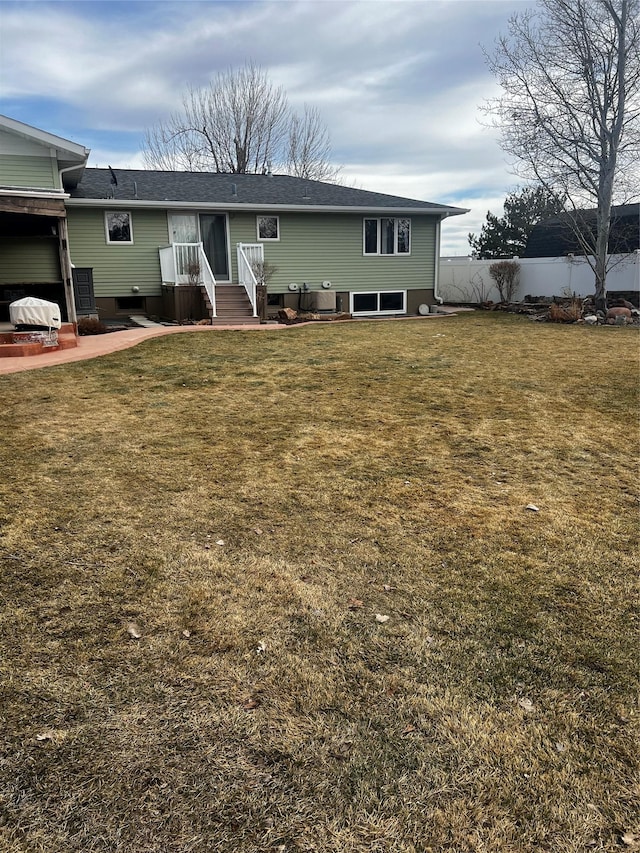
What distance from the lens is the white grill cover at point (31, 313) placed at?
913 cm

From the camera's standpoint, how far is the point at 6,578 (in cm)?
269

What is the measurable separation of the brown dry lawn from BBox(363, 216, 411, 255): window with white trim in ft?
43.6

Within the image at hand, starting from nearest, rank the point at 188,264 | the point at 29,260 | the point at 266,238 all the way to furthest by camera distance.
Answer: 1. the point at 29,260
2. the point at 188,264
3. the point at 266,238

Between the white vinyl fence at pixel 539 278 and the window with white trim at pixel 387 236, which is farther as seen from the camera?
the window with white trim at pixel 387 236

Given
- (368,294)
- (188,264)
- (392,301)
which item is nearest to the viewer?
(188,264)

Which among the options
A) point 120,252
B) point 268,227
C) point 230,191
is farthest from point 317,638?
point 230,191

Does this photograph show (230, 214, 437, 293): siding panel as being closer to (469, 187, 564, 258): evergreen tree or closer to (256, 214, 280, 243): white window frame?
(256, 214, 280, 243): white window frame

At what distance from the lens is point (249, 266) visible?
14641 mm

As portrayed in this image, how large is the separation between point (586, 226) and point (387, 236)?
571 cm

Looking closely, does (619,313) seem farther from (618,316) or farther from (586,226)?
(586,226)

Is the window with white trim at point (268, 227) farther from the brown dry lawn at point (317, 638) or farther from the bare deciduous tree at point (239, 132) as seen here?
the bare deciduous tree at point (239, 132)

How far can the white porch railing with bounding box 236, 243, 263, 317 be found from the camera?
14.1m

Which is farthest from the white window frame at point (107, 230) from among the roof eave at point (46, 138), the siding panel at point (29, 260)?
the roof eave at point (46, 138)

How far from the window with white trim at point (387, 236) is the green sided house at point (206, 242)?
0.03 metres
